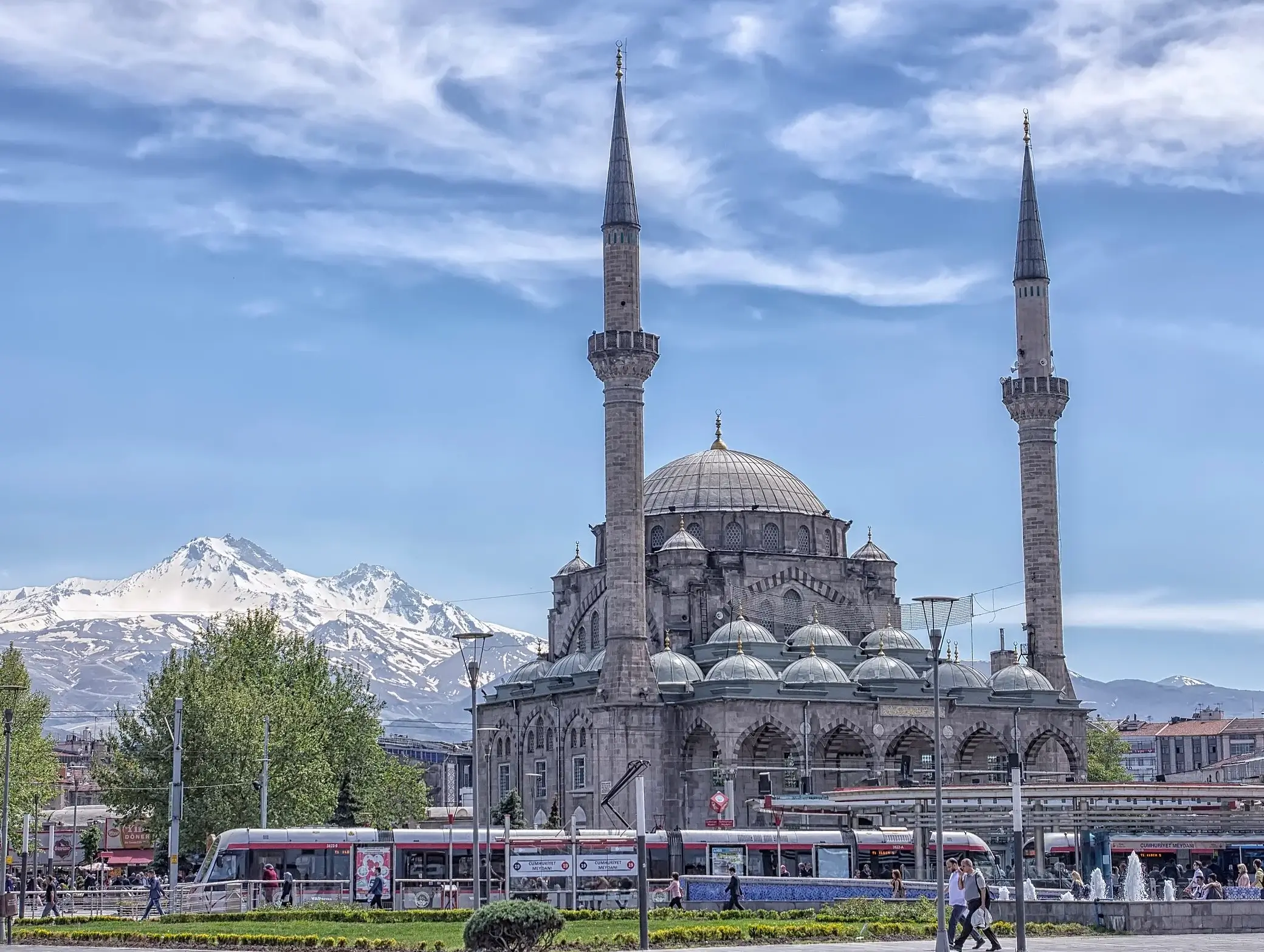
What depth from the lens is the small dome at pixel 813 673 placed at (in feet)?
230

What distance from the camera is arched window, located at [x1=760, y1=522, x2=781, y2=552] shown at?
263 ft

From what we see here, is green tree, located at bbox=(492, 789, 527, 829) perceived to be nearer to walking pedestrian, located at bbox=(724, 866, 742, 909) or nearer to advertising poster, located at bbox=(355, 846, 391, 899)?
advertising poster, located at bbox=(355, 846, 391, 899)

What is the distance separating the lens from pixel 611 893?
46.0 metres

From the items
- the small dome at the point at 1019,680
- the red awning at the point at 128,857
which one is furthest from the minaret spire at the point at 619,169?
the red awning at the point at 128,857

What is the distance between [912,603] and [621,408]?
34.2m

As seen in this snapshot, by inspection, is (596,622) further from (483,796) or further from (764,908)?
(764,908)

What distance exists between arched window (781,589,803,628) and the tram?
2806 centimetres

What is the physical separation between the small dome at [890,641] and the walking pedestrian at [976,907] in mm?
44751

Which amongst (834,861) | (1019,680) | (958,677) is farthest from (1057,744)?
(834,861)

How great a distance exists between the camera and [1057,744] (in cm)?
7475

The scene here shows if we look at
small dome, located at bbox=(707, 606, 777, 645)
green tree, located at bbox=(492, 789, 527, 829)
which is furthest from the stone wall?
small dome, located at bbox=(707, 606, 777, 645)

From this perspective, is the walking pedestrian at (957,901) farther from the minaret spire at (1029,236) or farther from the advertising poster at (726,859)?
the minaret spire at (1029,236)

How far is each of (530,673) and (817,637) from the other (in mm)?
12574

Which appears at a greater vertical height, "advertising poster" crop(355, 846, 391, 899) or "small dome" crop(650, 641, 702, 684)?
"small dome" crop(650, 641, 702, 684)
